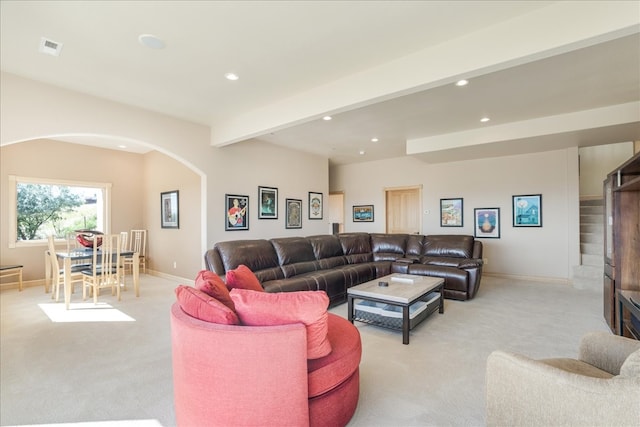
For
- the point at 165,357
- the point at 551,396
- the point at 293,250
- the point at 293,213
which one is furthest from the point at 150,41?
the point at 293,213

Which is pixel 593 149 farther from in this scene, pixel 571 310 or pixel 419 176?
pixel 571 310

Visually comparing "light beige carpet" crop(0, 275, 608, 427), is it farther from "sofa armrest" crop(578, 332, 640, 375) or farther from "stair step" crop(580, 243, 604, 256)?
"stair step" crop(580, 243, 604, 256)

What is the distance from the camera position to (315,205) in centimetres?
737

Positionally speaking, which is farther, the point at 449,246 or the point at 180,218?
the point at 180,218

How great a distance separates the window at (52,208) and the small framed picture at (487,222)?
8.10 metres

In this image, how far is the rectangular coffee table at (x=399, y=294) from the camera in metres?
3.00

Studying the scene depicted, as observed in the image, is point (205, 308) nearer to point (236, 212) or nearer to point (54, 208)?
point (236, 212)

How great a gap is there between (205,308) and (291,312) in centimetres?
47

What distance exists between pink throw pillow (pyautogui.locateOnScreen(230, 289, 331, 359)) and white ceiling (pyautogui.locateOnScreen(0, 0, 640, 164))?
81.6 inches

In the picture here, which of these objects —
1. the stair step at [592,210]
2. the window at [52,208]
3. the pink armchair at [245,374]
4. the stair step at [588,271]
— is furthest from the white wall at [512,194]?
the window at [52,208]

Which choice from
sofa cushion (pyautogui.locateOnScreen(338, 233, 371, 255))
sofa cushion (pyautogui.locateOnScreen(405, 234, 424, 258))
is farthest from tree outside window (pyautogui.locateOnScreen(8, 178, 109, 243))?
sofa cushion (pyautogui.locateOnScreen(405, 234, 424, 258))

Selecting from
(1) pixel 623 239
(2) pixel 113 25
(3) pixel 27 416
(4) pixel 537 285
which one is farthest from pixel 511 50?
(4) pixel 537 285

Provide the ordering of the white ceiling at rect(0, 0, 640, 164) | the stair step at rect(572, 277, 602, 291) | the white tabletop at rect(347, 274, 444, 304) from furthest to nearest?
1. the stair step at rect(572, 277, 602, 291)
2. the white tabletop at rect(347, 274, 444, 304)
3. the white ceiling at rect(0, 0, 640, 164)

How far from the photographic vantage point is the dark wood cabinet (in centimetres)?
297
